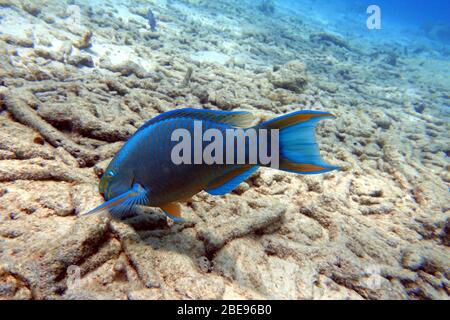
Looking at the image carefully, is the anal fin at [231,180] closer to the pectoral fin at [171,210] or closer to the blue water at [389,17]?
the pectoral fin at [171,210]

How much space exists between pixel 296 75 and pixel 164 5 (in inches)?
466

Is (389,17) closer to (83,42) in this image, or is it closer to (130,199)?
(83,42)

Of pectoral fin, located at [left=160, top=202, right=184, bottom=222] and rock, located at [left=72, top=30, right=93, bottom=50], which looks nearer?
pectoral fin, located at [left=160, top=202, right=184, bottom=222]

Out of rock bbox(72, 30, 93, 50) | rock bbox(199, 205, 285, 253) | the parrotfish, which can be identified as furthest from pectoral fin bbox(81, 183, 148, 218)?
rock bbox(72, 30, 93, 50)

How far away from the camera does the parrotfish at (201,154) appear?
1.61 m

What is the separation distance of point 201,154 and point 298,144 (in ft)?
1.98

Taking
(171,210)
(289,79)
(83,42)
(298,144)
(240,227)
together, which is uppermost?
(83,42)

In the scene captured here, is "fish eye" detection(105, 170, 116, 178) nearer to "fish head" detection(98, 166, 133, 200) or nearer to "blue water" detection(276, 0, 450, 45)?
"fish head" detection(98, 166, 133, 200)

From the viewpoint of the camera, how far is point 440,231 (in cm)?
302

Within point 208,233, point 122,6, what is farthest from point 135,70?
point 122,6

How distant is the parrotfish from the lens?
1.61 meters

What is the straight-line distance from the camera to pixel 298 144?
5.26ft

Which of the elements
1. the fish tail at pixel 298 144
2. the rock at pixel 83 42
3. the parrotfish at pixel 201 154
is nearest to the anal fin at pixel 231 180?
the parrotfish at pixel 201 154

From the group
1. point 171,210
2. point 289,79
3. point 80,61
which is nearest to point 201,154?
point 171,210
